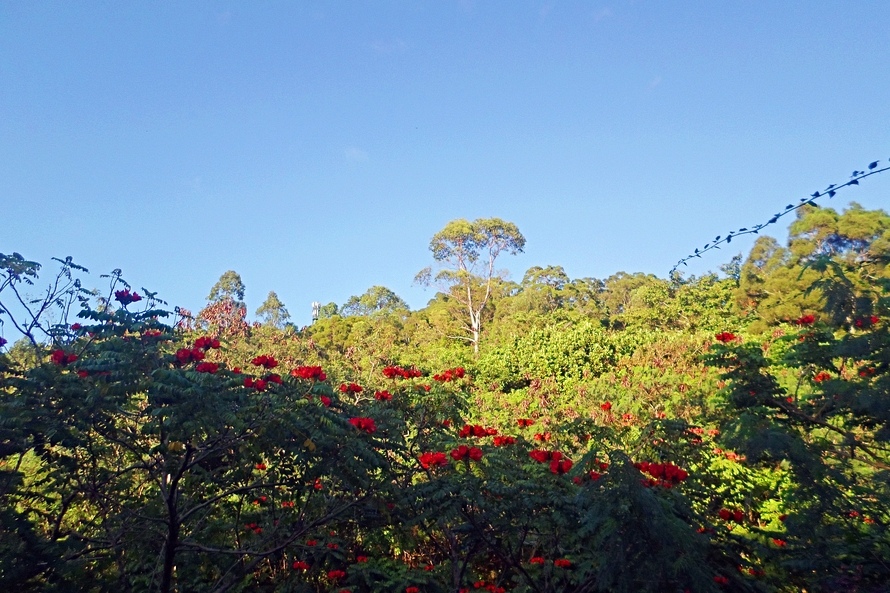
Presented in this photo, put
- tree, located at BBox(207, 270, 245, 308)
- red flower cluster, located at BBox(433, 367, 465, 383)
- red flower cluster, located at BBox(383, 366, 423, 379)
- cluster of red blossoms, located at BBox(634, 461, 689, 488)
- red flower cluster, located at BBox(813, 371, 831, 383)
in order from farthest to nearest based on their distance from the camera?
1. tree, located at BBox(207, 270, 245, 308)
2. red flower cluster, located at BBox(433, 367, 465, 383)
3. red flower cluster, located at BBox(383, 366, 423, 379)
4. red flower cluster, located at BBox(813, 371, 831, 383)
5. cluster of red blossoms, located at BBox(634, 461, 689, 488)

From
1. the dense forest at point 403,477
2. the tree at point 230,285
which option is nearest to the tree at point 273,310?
the tree at point 230,285

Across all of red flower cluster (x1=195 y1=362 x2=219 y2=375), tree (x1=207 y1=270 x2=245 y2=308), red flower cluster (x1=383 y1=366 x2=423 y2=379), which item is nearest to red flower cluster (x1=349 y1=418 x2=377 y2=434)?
red flower cluster (x1=195 y1=362 x2=219 y2=375)

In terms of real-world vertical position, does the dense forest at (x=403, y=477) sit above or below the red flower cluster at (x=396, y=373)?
below

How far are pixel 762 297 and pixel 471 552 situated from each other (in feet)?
51.9

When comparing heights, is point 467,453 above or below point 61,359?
below

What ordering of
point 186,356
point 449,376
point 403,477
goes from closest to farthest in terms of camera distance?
point 186,356 → point 403,477 → point 449,376

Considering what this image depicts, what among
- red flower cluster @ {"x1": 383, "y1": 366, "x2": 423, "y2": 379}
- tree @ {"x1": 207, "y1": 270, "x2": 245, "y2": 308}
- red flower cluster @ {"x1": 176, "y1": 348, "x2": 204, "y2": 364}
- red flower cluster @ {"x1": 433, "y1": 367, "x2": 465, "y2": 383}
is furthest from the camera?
tree @ {"x1": 207, "y1": 270, "x2": 245, "y2": 308}

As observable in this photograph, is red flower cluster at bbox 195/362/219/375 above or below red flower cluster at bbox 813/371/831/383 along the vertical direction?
above

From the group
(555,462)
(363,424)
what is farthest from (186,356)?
(555,462)

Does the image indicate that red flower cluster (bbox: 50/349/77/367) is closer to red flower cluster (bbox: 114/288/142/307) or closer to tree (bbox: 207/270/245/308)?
red flower cluster (bbox: 114/288/142/307)

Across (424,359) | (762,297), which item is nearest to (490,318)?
(424,359)

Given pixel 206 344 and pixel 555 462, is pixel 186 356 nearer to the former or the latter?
pixel 206 344

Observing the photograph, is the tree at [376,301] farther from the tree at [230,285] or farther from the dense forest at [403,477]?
the dense forest at [403,477]

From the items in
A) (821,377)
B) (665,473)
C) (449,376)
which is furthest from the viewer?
(449,376)
